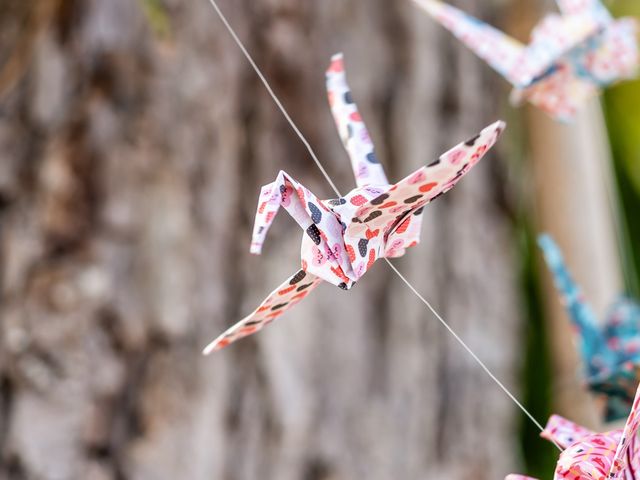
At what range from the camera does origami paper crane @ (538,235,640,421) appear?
0.39 m

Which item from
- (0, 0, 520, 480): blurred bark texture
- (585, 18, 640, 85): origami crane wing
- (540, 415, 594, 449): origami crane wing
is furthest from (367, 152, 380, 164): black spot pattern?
(0, 0, 520, 480): blurred bark texture

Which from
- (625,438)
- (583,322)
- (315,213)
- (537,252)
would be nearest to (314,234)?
(315,213)

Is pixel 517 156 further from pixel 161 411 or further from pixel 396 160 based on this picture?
pixel 161 411

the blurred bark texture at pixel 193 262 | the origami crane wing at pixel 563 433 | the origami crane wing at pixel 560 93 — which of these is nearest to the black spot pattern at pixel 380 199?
the origami crane wing at pixel 563 433

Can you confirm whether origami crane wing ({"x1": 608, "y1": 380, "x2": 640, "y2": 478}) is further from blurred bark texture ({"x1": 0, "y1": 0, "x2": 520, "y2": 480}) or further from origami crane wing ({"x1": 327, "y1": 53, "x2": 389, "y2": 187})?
blurred bark texture ({"x1": 0, "y1": 0, "x2": 520, "y2": 480})

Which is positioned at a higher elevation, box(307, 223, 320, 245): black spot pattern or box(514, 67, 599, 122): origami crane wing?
box(514, 67, 599, 122): origami crane wing

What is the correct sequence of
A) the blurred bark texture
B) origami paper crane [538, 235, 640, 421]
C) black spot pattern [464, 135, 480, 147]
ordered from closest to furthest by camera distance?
1. black spot pattern [464, 135, 480, 147]
2. origami paper crane [538, 235, 640, 421]
3. the blurred bark texture

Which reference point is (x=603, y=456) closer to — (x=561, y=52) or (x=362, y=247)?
(x=362, y=247)

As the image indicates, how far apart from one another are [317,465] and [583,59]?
0.45 m

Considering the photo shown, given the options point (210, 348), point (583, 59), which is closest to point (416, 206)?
point (210, 348)

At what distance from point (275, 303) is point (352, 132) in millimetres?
73

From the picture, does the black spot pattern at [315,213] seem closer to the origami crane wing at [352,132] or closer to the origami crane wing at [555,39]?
the origami crane wing at [352,132]

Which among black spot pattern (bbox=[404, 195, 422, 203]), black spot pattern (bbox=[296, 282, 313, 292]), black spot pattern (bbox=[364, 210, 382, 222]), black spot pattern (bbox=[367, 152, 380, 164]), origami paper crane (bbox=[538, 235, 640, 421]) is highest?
black spot pattern (bbox=[367, 152, 380, 164])

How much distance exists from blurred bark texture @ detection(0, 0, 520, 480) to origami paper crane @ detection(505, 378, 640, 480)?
0.44 meters
